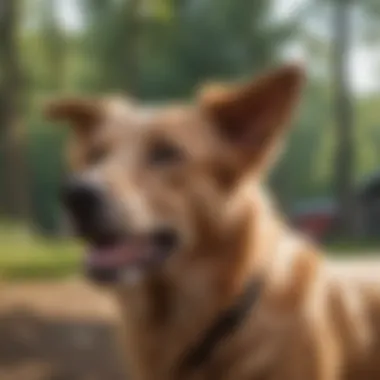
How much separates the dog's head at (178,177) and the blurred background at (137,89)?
12.3 inches

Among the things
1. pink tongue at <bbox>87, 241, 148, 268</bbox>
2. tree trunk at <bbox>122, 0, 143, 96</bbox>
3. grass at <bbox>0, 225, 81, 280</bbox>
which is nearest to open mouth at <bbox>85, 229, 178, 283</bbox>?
pink tongue at <bbox>87, 241, 148, 268</bbox>

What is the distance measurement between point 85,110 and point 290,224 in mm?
410

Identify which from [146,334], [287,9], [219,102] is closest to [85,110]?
[219,102]

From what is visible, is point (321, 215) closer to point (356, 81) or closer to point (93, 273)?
point (356, 81)

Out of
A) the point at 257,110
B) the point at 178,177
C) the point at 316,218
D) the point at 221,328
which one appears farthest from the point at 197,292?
the point at 316,218

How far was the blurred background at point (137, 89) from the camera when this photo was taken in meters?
1.71

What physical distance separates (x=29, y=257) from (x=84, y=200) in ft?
1.44

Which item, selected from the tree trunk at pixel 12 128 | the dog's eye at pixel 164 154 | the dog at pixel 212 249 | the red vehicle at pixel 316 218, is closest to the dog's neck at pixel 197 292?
the dog at pixel 212 249

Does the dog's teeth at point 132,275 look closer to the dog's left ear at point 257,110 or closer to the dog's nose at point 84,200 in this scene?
the dog's nose at point 84,200

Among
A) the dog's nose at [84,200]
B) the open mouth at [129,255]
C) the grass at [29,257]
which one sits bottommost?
the open mouth at [129,255]

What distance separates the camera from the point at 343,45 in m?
1.73

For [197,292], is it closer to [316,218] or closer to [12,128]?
[316,218]

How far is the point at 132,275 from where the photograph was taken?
1.39 meters

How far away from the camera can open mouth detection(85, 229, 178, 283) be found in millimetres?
1369
